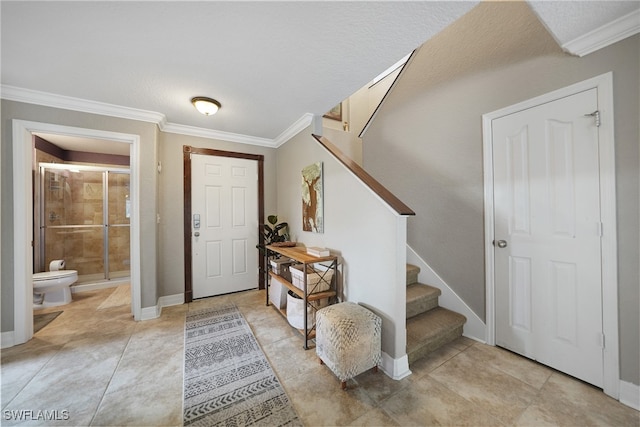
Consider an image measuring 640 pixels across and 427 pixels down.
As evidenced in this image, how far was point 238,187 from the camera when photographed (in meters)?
3.49

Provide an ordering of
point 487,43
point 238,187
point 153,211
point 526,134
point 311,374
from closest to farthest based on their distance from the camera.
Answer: point 311,374
point 526,134
point 487,43
point 153,211
point 238,187

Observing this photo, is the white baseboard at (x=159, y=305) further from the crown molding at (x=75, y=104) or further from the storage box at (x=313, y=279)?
the crown molding at (x=75, y=104)

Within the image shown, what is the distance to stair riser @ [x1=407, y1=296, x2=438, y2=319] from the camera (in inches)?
85.7

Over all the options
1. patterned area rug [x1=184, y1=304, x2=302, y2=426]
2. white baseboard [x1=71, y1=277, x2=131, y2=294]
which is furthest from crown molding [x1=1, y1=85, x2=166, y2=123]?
white baseboard [x1=71, y1=277, x2=131, y2=294]

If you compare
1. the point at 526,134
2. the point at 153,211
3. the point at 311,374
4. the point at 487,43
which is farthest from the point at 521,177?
the point at 153,211

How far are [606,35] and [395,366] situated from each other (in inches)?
101

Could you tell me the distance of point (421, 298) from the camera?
2.24m

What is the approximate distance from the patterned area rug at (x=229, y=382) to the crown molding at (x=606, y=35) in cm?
296

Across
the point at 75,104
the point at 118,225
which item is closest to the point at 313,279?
the point at 75,104

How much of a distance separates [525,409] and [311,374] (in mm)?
1348

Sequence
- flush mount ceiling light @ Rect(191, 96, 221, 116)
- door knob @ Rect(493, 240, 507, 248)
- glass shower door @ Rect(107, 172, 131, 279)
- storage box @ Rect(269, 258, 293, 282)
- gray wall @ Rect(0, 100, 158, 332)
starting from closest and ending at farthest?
door knob @ Rect(493, 240, 507, 248) → gray wall @ Rect(0, 100, 158, 332) → flush mount ceiling light @ Rect(191, 96, 221, 116) → storage box @ Rect(269, 258, 293, 282) → glass shower door @ Rect(107, 172, 131, 279)

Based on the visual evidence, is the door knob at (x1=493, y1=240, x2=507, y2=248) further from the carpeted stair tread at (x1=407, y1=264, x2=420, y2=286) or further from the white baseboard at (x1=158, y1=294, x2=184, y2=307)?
the white baseboard at (x1=158, y1=294, x2=184, y2=307)

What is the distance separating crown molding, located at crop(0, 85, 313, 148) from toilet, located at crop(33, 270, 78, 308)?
2154 mm

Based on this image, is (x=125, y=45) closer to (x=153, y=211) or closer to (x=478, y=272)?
(x=153, y=211)
